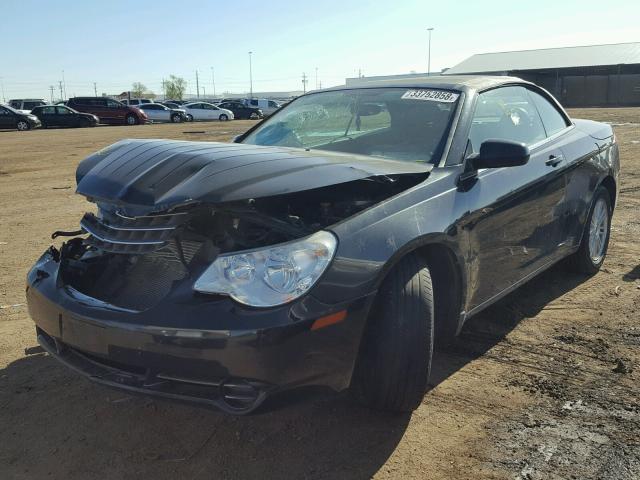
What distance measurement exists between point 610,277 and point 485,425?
2652 mm

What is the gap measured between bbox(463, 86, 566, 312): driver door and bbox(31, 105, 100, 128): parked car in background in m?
32.3

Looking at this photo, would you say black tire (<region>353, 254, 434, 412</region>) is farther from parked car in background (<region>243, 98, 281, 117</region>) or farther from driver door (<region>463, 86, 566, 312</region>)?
parked car in background (<region>243, 98, 281, 117</region>)

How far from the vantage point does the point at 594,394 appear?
3023 mm

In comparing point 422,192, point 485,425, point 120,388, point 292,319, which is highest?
point 422,192

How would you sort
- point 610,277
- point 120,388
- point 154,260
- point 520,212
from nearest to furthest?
point 120,388 → point 154,260 → point 520,212 → point 610,277

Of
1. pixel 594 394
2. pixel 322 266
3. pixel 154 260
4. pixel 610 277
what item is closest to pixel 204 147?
pixel 154 260

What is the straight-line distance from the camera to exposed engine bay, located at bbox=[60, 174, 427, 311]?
96.6 inches

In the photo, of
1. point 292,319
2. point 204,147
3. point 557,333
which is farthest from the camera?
point 557,333

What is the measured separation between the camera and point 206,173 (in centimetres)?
248

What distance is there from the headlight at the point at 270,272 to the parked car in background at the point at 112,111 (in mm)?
35090

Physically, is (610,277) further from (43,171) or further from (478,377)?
(43,171)

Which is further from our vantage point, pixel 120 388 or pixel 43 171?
pixel 43 171

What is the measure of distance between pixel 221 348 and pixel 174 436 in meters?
0.82

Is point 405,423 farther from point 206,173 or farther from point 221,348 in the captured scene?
point 206,173
